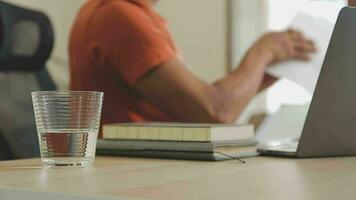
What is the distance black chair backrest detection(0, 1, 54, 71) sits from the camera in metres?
1.62

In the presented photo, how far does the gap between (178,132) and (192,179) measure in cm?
29

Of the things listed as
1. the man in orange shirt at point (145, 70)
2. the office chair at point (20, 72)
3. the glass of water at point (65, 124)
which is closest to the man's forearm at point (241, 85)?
the man in orange shirt at point (145, 70)

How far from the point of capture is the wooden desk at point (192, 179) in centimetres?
53

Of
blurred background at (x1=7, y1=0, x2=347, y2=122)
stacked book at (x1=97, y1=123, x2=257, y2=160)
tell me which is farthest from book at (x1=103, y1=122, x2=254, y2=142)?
blurred background at (x1=7, y1=0, x2=347, y2=122)

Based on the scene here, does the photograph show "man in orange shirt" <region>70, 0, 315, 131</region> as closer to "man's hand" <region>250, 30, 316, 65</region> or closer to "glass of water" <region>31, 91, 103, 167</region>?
"man's hand" <region>250, 30, 316, 65</region>

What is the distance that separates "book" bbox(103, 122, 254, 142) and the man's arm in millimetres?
678

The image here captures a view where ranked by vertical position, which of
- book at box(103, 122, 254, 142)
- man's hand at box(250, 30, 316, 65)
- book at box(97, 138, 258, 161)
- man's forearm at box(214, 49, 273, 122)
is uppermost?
man's hand at box(250, 30, 316, 65)

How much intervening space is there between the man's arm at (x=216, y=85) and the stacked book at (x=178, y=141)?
0.68 meters

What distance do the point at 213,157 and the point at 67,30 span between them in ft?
5.07

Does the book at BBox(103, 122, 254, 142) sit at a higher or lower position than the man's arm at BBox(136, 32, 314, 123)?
lower

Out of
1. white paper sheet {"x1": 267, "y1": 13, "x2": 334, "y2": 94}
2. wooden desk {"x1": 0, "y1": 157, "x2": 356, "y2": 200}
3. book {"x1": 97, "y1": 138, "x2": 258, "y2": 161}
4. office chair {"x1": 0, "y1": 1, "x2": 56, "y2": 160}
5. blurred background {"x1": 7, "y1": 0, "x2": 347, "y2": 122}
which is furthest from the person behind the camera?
blurred background {"x1": 7, "y1": 0, "x2": 347, "y2": 122}

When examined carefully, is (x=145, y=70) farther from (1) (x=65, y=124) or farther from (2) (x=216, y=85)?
(1) (x=65, y=124)

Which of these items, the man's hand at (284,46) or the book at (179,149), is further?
the man's hand at (284,46)

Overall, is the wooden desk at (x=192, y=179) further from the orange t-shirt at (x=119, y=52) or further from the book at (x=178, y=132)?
the orange t-shirt at (x=119, y=52)
